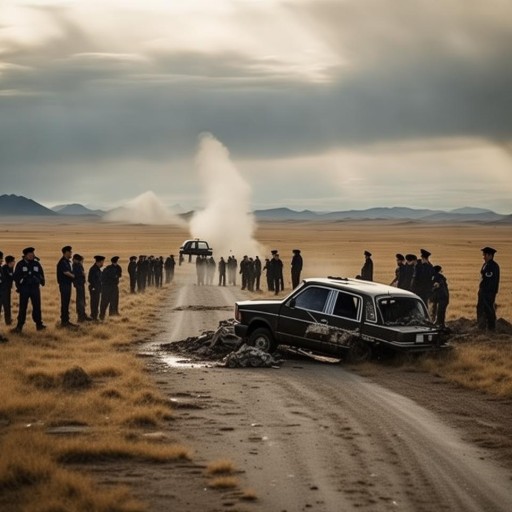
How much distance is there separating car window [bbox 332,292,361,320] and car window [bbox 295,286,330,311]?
0.30 metres

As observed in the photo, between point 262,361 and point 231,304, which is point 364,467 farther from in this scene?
point 231,304

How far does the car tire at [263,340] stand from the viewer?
19203mm

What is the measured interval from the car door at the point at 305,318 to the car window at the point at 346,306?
22 centimetres

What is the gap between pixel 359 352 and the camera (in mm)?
18328

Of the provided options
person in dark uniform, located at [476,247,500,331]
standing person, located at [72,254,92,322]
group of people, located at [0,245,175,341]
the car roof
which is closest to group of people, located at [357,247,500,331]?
person in dark uniform, located at [476,247,500,331]

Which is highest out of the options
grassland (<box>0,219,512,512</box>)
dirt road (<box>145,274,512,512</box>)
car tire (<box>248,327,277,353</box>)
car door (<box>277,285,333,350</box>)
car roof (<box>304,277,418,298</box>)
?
car roof (<box>304,277,418,298</box>)

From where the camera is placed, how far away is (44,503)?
327 inches

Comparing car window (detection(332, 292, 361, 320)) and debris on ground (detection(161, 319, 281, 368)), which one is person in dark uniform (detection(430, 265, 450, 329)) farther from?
car window (detection(332, 292, 361, 320))

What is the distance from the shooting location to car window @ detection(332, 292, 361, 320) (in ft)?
60.2

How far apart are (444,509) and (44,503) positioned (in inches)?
138

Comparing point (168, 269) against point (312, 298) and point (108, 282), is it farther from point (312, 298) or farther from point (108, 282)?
point (312, 298)

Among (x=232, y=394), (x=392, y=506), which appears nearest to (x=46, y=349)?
(x=232, y=394)

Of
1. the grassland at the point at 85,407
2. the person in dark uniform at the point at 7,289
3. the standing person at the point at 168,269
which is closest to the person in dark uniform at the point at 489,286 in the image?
the grassland at the point at 85,407

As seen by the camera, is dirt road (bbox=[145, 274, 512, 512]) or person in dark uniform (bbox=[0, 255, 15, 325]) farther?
person in dark uniform (bbox=[0, 255, 15, 325])
